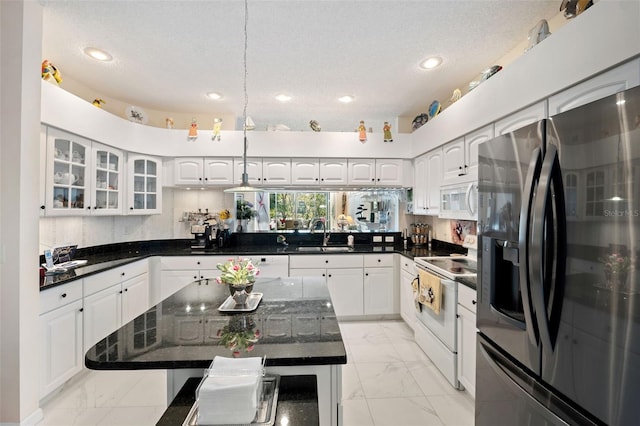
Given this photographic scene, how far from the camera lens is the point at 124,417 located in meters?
1.97

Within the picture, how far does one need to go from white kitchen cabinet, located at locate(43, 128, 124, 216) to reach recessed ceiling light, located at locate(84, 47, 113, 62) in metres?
0.71

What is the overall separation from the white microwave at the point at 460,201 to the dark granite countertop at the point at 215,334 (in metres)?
1.46

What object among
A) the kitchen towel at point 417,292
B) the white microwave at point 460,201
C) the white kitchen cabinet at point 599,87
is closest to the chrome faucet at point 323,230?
the kitchen towel at point 417,292

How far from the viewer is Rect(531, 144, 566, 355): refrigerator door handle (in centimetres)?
109

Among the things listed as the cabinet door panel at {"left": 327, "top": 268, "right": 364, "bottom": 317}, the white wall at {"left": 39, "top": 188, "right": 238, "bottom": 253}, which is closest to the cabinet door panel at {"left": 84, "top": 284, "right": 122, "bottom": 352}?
the white wall at {"left": 39, "top": 188, "right": 238, "bottom": 253}

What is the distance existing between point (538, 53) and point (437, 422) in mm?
2421

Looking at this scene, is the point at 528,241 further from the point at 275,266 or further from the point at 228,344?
the point at 275,266

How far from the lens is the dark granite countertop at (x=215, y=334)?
1.13 m

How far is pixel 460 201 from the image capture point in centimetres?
269

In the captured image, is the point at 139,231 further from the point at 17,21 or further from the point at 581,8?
the point at 581,8

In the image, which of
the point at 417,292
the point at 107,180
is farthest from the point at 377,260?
the point at 107,180

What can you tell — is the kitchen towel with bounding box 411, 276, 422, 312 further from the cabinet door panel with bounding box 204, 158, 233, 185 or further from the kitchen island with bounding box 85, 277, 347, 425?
the cabinet door panel with bounding box 204, 158, 233, 185

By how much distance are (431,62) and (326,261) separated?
7.77ft

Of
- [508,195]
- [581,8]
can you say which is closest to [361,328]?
[508,195]
